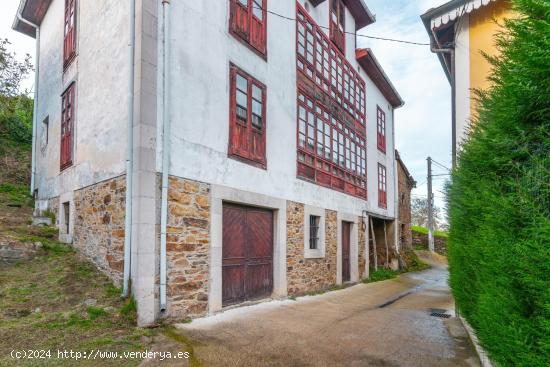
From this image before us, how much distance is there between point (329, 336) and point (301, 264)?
13.6 feet

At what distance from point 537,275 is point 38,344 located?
523 centimetres

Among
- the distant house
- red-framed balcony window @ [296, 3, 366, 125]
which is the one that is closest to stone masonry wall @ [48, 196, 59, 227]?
red-framed balcony window @ [296, 3, 366, 125]

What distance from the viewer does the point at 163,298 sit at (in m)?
5.78

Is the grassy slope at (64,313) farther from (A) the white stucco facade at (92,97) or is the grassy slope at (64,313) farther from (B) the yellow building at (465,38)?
(B) the yellow building at (465,38)

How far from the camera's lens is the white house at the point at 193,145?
240 inches

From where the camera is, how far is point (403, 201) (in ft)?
68.2

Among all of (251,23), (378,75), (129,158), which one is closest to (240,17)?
(251,23)

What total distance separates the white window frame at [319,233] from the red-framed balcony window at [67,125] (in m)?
5.98

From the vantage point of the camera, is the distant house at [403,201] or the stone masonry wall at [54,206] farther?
the distant house at [403,201]

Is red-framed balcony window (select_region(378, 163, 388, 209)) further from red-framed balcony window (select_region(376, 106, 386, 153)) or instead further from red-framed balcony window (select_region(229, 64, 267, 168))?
red-framed balcony window (select_region(229, 64, 267, 168))

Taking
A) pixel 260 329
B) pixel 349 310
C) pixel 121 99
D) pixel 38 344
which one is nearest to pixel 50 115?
pixel 121 99

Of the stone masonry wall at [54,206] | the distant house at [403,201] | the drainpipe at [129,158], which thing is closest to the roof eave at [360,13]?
the distant house at [403,201]

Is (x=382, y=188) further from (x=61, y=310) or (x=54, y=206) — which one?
(x=61, y=310)

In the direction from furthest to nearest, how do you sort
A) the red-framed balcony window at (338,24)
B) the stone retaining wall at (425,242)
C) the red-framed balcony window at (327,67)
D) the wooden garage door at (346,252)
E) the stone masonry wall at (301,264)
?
1. the stone retaining wall at (425,242)
2. the red-framed balcony window at (338,24)
3. the wooden garage door at (346,252)
4. the red-framed balcony window at (327,67)
5. the stone masonry wall at (301,264)
